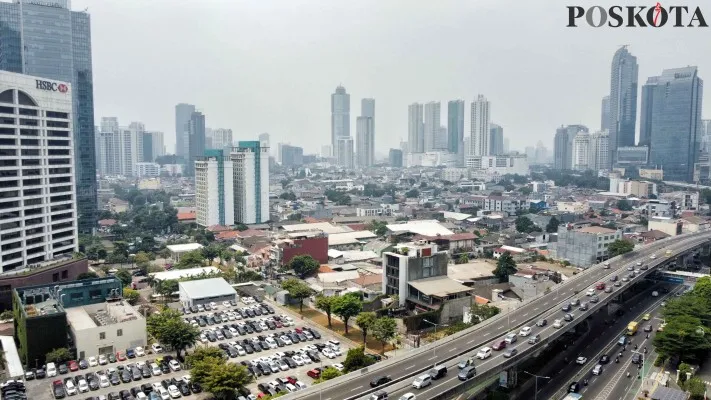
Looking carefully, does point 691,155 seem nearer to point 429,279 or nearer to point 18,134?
point 429,279

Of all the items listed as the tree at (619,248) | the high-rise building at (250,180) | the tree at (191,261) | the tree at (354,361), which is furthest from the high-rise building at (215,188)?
the tree at (354,361)

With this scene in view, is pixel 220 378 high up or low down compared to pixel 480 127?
down

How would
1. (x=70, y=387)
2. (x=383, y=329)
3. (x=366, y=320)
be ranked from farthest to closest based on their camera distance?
(x=366, y=320), (x=383, y=329), (x=70, y=387)

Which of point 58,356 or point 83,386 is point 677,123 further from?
point 83,386

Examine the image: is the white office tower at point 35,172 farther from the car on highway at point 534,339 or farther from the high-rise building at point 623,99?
the high-rise building at point 623,99

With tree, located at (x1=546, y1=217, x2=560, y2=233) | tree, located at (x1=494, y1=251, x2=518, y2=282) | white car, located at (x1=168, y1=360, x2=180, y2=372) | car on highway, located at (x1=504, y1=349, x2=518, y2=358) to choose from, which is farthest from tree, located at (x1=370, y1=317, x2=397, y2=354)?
tree, located at (x1=546, y1=217, x2=560, y2=233)

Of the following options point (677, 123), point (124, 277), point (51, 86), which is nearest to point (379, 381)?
point (124, 277)
